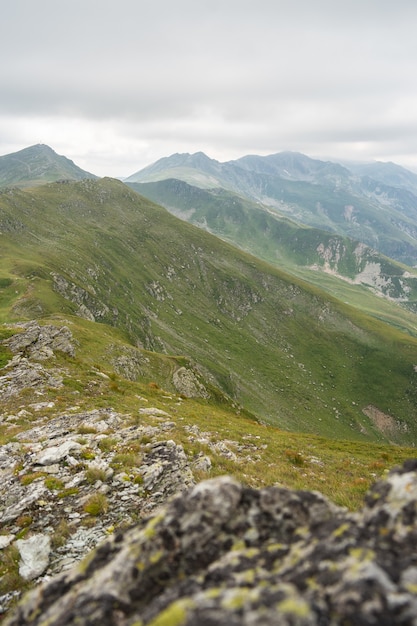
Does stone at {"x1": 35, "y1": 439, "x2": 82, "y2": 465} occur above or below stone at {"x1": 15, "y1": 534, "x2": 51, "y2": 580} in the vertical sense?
below

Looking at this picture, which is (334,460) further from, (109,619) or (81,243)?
(81,243)

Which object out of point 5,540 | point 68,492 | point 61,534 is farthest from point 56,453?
point 61,534

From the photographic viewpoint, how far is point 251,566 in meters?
5.98

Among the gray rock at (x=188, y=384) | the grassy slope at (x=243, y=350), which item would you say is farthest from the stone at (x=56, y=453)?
the grassy slope at (x=243, y=350)

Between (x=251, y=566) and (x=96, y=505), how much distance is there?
911 centimetres

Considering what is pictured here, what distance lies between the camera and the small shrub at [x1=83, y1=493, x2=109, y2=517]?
12672 mm

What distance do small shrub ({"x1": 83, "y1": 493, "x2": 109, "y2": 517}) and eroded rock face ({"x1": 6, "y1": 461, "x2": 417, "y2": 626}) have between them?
19.5 feet

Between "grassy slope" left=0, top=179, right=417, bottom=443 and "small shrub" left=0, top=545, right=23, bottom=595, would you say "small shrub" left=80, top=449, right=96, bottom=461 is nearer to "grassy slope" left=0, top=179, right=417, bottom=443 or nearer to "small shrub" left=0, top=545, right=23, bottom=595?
"small shrub" left=0, top=545, right=23, bottom=595

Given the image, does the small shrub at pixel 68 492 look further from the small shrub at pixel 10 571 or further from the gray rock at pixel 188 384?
the gray rock at pixel 188 384

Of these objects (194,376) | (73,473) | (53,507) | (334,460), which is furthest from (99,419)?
(194,376)

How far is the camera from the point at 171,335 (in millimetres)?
167625

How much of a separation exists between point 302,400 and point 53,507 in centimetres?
14888

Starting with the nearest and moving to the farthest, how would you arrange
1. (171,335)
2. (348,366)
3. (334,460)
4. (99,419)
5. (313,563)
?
1. (313,563)
2. (99,419)
3. (334,460)
4. (171,335)
5. (348,366)

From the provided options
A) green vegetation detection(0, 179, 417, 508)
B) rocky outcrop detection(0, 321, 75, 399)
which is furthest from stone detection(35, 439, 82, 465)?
rocky outcrop detection(0, 321, 75, 399)
